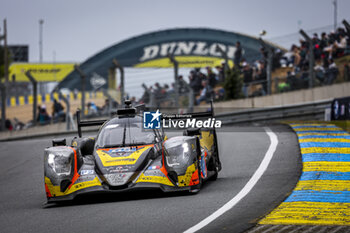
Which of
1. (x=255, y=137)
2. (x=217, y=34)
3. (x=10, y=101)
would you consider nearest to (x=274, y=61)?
(x=255, y=137)

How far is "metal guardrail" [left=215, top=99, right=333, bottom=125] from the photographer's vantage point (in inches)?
820

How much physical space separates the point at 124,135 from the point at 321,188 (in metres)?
3.08

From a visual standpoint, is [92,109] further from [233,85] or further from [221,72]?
[233,85]

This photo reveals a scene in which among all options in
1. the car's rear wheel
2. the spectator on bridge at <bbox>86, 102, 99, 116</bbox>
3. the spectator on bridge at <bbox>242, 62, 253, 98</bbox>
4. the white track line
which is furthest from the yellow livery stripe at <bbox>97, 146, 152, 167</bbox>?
the spectator on bridge at <bbox>86, 102, 99, 116</bbox>

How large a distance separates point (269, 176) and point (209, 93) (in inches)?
508

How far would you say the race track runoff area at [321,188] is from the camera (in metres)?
6.75

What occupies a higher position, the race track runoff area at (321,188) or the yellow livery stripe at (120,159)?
the yellow livery stripe at (120,159)

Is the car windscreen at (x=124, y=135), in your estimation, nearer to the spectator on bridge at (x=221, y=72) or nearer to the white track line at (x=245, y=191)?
the white track line at (x=245, y=191)

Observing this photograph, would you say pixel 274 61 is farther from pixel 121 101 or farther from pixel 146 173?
pixel 146 173

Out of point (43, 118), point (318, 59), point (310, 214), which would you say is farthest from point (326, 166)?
Answer: point (43, 118)

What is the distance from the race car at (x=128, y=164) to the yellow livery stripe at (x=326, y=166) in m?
1.41

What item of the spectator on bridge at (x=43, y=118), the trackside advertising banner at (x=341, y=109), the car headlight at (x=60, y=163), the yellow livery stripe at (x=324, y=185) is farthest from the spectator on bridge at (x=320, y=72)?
the car headlight at (x=60, y=163)

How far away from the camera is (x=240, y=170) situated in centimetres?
1112

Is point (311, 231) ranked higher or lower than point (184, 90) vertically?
lower
